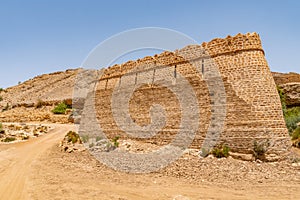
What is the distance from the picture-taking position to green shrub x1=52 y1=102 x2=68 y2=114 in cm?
3100

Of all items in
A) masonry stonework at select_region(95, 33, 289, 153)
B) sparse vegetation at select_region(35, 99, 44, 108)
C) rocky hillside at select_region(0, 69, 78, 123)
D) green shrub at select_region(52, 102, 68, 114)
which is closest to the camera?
masonry stonework at select_region(95, 33, 289, 153)

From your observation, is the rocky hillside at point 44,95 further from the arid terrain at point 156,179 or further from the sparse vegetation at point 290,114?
the arid terrain at point 156,179

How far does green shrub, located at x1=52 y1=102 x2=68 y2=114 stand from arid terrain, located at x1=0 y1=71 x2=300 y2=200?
1938 centimetres

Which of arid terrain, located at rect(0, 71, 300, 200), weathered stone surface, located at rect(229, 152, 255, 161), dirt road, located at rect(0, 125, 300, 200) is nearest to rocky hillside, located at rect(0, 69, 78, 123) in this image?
arid terrain, located at rect(0, 71, 300, 200)

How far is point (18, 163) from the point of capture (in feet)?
37.0

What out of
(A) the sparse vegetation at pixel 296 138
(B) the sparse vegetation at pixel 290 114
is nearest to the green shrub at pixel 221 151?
(A) the sparse vegetation at pixel 296 138

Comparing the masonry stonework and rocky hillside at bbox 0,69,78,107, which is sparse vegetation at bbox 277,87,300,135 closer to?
the masonry stonework

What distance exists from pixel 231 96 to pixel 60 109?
25.2 metres

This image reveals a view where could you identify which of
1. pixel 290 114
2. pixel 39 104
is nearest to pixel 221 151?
pixel 290 114

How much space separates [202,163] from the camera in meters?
9.26

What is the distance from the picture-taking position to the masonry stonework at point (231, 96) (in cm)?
955

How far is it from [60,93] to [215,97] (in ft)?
111

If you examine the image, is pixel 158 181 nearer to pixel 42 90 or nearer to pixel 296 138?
pixel 296 138

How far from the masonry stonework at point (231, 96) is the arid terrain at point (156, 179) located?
0.97 m
